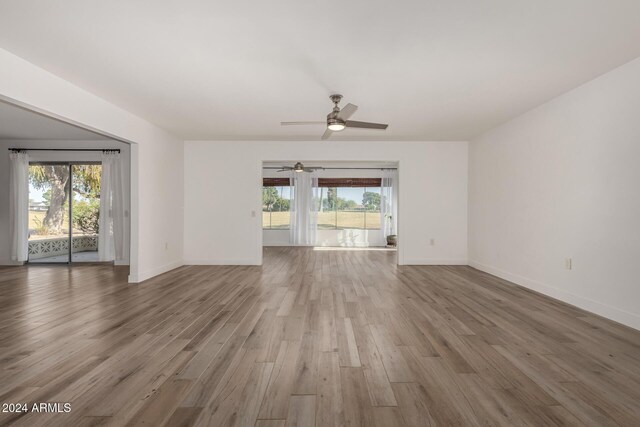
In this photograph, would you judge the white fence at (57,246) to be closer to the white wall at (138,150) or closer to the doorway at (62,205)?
the doorway at (62,205)

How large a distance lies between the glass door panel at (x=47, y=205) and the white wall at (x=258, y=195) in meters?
2.64

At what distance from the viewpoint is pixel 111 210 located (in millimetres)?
6309

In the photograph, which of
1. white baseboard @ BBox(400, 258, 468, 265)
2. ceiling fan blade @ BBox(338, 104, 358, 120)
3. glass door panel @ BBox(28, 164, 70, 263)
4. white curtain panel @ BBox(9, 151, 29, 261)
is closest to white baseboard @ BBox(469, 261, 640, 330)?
white baseboard @ BBox(400, 258, 468, 265)

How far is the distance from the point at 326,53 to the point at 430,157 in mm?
4110

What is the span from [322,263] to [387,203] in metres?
4.34

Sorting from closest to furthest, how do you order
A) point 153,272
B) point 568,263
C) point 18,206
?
point 568,263 < point 153,272 < point 18,206

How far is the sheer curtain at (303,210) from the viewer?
9961mm

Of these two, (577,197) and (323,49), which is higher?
(323,49)

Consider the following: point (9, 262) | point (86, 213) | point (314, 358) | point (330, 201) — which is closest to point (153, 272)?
point (86, 213)

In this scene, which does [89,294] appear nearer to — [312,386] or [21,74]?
[21,74]

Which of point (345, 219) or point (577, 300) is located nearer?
point (577, 300)

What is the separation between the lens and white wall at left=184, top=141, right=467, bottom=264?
20.5 ft

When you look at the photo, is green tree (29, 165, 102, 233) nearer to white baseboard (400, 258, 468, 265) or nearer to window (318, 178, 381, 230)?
window (318, 178, 381, 230)

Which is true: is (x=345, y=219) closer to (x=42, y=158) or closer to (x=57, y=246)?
(x=57, y=246)
